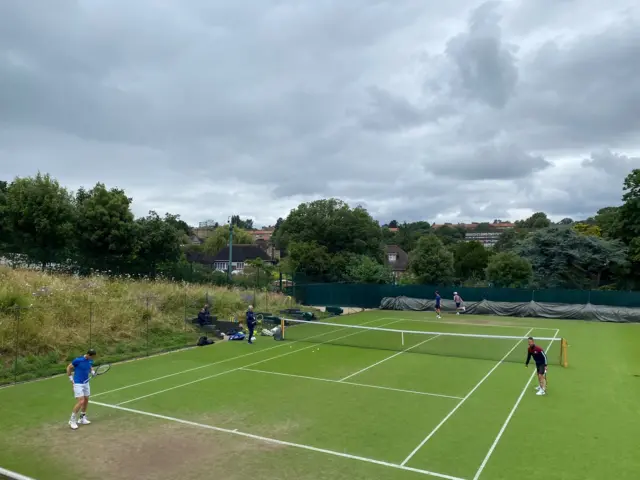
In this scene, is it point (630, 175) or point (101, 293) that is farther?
point (630, 175)

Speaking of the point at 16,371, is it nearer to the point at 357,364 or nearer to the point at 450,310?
the point at 357,364

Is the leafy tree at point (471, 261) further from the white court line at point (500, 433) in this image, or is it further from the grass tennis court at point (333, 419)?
the white court line at point (500, 433)

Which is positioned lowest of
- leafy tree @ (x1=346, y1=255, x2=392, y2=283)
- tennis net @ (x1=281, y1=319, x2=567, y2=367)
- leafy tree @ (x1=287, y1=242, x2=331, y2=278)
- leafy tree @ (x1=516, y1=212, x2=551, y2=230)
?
tennis net @ (x1=281, y1=319, x2=567, y2=367)

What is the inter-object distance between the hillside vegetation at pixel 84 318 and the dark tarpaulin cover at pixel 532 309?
1820 cm

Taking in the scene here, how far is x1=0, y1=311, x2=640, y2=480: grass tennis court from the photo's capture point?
10.4m

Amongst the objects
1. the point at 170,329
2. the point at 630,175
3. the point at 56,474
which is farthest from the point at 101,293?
the point at 630,175

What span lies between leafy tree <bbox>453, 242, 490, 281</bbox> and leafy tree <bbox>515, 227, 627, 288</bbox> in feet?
69.7

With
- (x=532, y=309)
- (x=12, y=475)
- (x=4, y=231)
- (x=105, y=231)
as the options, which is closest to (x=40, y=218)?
(x=105, y=231)

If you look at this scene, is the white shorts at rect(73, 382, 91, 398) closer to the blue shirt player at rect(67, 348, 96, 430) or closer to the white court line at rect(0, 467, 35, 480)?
the blue shirt player at rect(67, 348, 96, 430)

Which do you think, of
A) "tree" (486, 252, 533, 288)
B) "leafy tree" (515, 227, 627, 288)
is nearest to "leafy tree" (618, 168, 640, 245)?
"leafy tree" (515, 227, 627, 288)

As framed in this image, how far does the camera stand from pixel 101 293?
2617cm

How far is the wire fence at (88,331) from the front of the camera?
1898cm

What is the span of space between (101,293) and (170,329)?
388 cm

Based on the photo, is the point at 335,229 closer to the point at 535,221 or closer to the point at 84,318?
the point at 84,318
